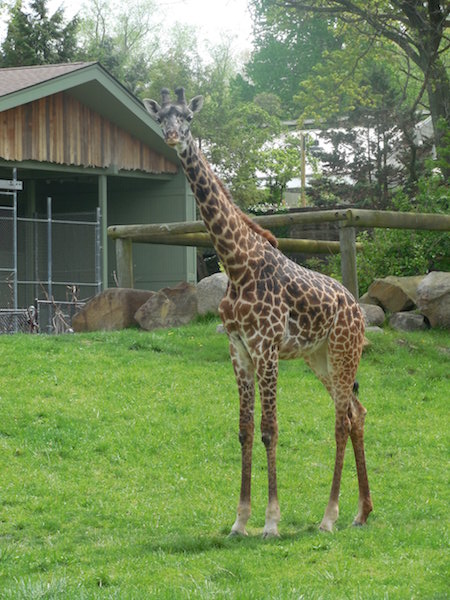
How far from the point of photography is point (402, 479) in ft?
29.8

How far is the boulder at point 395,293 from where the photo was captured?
1487cm

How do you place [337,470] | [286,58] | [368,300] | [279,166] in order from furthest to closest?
[286,58] < [279,166] < [368,300] < [337,470]

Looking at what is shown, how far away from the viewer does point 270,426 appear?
7.21 metres

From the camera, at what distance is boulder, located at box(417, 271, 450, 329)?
14.3 m

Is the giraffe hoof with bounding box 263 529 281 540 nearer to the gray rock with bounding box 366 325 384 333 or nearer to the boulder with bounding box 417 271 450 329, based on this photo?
the gray rock with bounding box 366 325 384 333

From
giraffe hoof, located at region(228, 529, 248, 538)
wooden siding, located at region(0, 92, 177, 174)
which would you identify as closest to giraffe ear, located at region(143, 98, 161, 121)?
giraffe hoof, located at region(228, 529, 248, 538)

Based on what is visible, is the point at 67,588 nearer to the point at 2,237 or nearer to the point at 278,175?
the point at 2,237

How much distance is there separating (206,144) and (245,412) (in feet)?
87.4

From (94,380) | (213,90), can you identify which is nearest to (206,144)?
(213,90)

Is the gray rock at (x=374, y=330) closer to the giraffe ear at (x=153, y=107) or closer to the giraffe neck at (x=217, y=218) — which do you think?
the giraffe neck at (x=217, y=218)

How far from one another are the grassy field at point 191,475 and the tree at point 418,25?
8728 millimetres

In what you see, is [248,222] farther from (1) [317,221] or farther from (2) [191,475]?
(1) [317,221]

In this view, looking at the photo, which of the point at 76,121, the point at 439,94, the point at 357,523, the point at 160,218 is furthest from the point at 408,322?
the point at 160,218

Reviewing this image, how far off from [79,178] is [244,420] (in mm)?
19437
